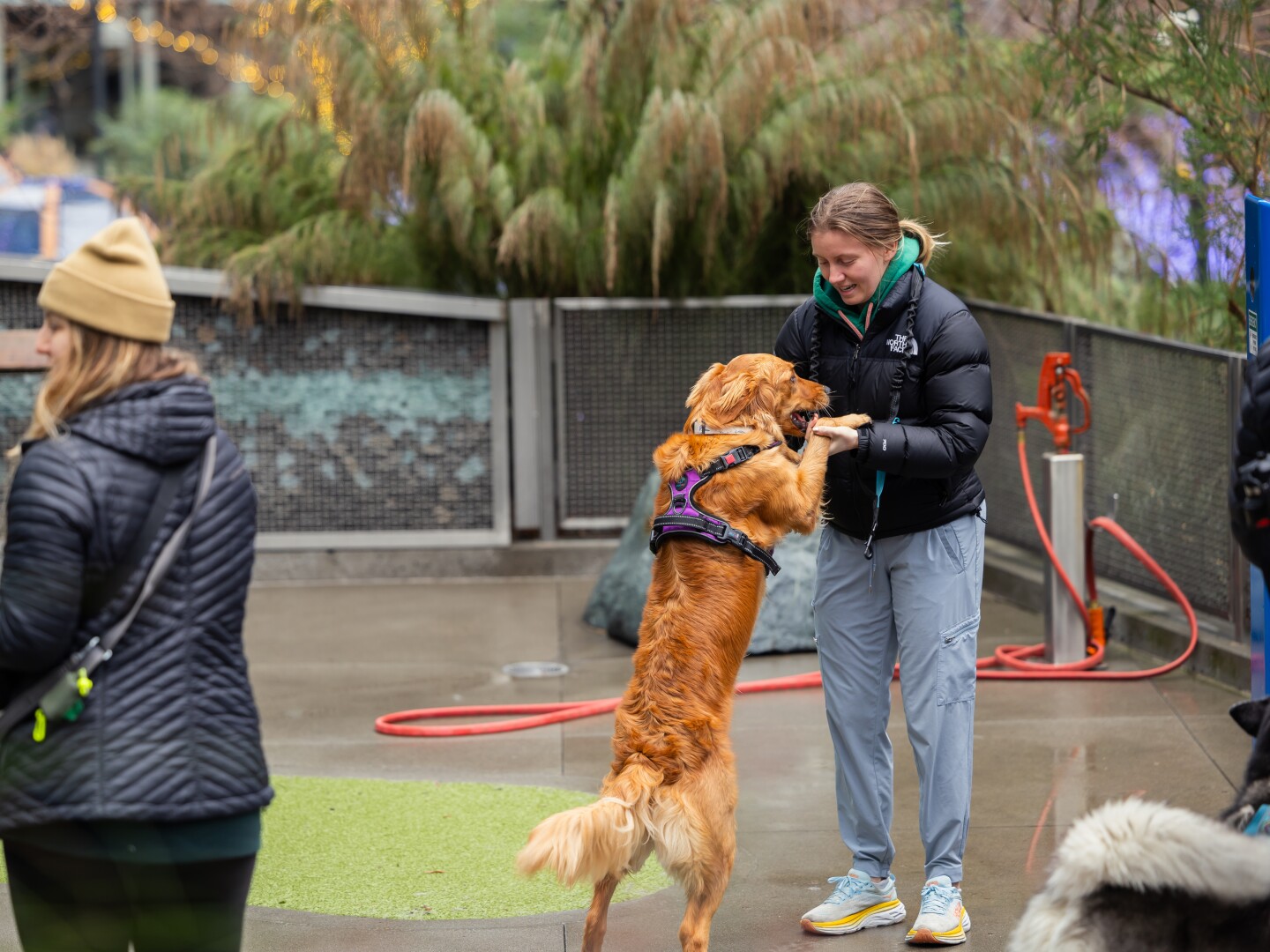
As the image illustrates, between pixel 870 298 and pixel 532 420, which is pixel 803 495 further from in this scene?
pixel 532 420

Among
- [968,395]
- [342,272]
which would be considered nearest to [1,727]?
[968,395]

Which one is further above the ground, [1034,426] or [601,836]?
[1034,426]

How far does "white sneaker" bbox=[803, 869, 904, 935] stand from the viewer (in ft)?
14.2

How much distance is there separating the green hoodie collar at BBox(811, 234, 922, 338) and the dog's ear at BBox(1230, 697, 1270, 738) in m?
1.60

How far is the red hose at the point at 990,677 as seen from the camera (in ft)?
21.5

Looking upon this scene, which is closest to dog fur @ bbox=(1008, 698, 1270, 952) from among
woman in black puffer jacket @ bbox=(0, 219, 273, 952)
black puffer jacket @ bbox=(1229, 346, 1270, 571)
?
black puffer jacket @ bbox=(1229, 346, 1270, 571)

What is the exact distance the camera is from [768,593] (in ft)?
25.4

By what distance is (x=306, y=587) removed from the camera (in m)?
9.56

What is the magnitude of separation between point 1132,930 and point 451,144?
24.3ft

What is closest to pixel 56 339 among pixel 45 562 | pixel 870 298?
pixel 45 562

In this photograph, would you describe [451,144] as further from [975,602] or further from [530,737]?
[975,602]

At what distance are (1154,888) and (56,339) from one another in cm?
229

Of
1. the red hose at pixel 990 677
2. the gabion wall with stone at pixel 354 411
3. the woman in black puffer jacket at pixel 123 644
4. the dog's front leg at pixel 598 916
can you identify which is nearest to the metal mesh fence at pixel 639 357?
the gabion wall with stone at pixel 354 411

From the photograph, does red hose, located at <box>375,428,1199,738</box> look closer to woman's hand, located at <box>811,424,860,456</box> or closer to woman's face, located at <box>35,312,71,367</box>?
woman's hand, located at <box>811,424,860,456</box>
